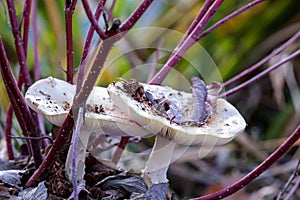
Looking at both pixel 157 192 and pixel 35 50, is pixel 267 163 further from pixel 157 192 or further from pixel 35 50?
pixel 35 50

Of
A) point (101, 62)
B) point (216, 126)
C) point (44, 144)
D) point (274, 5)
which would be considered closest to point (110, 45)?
point (101, 62)

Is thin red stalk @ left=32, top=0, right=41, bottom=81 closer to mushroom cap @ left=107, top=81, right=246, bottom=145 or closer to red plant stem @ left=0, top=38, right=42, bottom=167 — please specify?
red plant stem @ left=0, top=38, right=42, bottom=167

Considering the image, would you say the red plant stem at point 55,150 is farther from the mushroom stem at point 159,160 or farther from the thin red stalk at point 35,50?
the thin red stalk at point 35,50

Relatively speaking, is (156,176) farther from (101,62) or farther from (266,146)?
(266,146)

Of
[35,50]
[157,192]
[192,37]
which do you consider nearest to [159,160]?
[157,192]

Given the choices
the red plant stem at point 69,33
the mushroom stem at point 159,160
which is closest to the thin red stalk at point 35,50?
the red plant stem at point 69,33

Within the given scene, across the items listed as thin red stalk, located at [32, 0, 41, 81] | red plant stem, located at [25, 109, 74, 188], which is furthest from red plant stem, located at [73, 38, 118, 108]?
thin red stalk, located at [32, 0, 41, 81]
